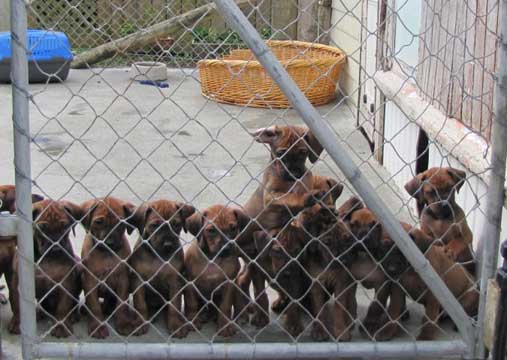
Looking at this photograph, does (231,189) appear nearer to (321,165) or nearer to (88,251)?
(321,165)

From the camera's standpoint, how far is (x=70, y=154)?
6.68 metres

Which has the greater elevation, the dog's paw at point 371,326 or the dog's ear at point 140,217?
the dog's ear at point 140,217

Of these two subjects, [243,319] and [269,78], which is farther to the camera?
[269,78]

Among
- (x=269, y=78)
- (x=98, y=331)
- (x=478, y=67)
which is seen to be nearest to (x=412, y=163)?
(x=478, y=67)

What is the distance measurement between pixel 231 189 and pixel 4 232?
2.99 metres

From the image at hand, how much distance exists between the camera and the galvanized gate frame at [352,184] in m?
2.64

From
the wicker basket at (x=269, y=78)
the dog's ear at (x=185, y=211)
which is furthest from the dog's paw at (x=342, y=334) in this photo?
the wicker basket at (x=269, y=78)

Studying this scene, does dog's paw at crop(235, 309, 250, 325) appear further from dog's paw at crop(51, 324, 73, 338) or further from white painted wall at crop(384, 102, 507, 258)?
white painted wall at crop(384, 102, 507, 258)

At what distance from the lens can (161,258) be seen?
132 inches

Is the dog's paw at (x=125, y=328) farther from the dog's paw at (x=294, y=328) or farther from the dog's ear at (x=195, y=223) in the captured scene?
the dog's paw at (x=294, y=328)

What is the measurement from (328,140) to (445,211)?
114 centimetres

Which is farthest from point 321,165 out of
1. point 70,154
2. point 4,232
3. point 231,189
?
point 4,232

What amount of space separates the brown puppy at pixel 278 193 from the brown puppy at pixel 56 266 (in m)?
0.72

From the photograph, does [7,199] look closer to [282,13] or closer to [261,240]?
[261,240]
